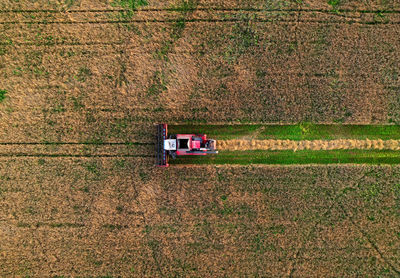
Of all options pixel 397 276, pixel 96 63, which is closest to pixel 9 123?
pixel 96 63

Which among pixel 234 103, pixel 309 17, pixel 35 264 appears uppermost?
pixel 309 17

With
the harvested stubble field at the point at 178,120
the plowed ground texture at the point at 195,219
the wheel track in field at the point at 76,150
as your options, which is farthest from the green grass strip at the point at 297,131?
the wheel track in field at the point at 76,150


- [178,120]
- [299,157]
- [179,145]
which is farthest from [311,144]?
[178,120]

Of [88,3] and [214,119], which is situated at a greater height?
[88,3]

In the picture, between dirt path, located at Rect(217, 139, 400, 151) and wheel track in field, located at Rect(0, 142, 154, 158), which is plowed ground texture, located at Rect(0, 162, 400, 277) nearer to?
wheel track in field, located at Rect(0, 142, 154, 158)

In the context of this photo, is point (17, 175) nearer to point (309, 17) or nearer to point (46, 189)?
point (46, 189)

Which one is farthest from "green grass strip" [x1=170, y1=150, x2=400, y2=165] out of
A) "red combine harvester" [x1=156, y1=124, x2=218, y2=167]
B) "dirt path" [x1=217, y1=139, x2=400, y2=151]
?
"red combine harvester" [x1=156, y1=124, x2=218, y2=167]
